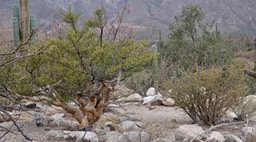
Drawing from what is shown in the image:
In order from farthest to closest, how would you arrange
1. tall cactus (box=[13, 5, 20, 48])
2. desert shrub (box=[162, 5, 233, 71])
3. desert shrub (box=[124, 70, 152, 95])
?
desert shrub (box=[162, 5, 233, 71])
desert shrub (box=[124, 70, 152, 95])
tall cactus (box=[13, 5, 20, 48])

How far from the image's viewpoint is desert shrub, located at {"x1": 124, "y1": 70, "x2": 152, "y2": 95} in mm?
17698

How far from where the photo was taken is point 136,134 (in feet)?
22.7

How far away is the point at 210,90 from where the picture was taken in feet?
29.6

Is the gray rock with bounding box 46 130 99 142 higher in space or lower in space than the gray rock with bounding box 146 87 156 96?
higher

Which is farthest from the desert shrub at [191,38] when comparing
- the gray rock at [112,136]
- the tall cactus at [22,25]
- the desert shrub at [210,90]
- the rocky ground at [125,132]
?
the gray rock at [112,136]

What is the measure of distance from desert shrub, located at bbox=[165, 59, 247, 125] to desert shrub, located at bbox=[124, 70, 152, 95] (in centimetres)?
801

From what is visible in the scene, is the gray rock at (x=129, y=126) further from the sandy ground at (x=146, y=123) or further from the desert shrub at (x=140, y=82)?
the desert shrub at (x=140, y=82)

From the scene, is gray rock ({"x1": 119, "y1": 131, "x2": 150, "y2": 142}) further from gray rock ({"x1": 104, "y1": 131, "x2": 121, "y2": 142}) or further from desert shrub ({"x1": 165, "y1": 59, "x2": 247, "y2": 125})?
desert shrub ({"x1": 165, "y1": 59, "x2": 247, "y2": 125})

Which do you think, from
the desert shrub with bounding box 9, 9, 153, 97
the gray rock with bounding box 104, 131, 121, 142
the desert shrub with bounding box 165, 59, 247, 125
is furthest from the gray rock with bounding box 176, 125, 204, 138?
the desert shrub with bounding box 9, 9, 153, 97

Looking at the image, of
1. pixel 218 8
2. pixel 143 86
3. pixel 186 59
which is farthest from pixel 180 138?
pixel 218 8

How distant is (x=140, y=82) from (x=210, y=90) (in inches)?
370

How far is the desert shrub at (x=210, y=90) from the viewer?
29.5 ft

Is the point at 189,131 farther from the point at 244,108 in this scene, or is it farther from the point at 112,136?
the point at 244,108

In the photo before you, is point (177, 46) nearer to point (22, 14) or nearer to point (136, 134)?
point (22, 14)
